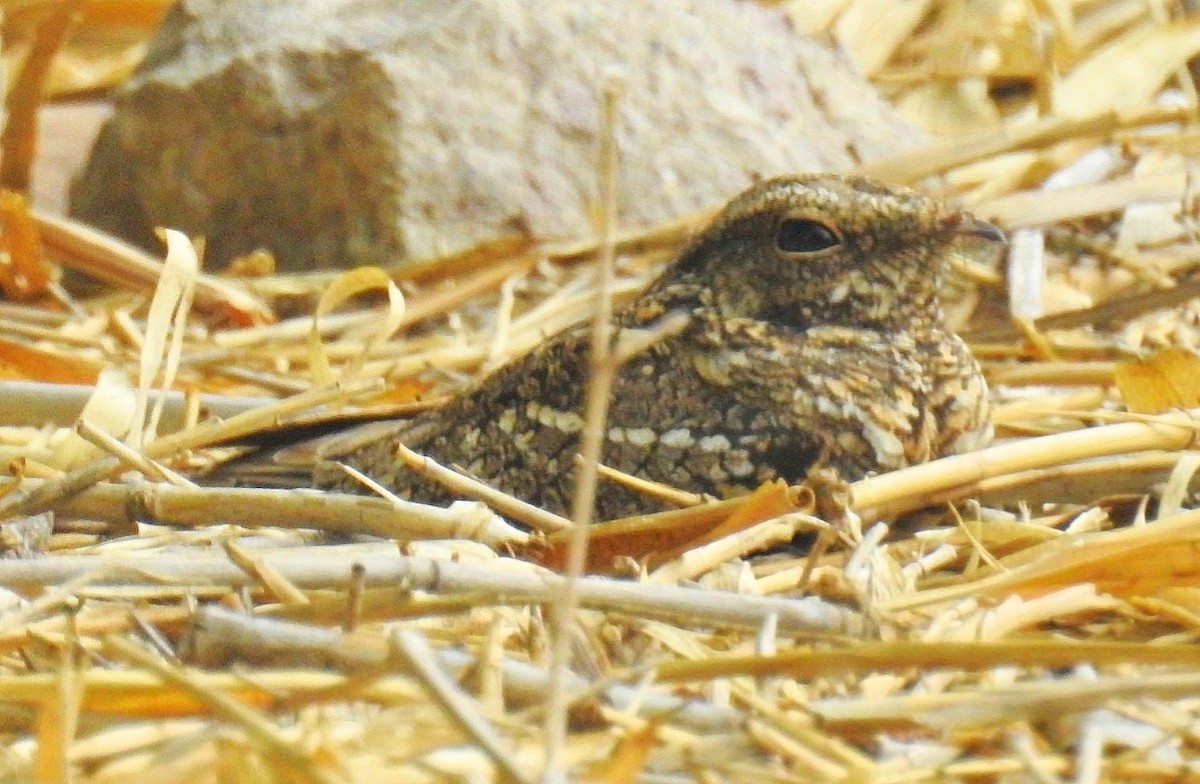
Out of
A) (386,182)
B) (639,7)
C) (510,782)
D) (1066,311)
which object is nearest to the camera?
(510,782)

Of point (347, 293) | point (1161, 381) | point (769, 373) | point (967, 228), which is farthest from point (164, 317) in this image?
point (1161, 381)

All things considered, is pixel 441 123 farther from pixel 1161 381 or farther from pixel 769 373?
pixel 1161 381

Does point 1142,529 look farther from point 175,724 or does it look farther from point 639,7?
point 639,7

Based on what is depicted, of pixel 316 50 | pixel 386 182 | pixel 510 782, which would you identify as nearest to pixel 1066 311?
pixel 386 182

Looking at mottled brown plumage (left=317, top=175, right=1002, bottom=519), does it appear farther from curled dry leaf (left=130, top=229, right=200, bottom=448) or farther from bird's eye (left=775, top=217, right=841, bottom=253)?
curled dry leaf (left=130, top=229, right=200, bottom=448)

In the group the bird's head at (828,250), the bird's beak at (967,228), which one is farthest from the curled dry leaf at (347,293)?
the bird's beak at (967,228)
